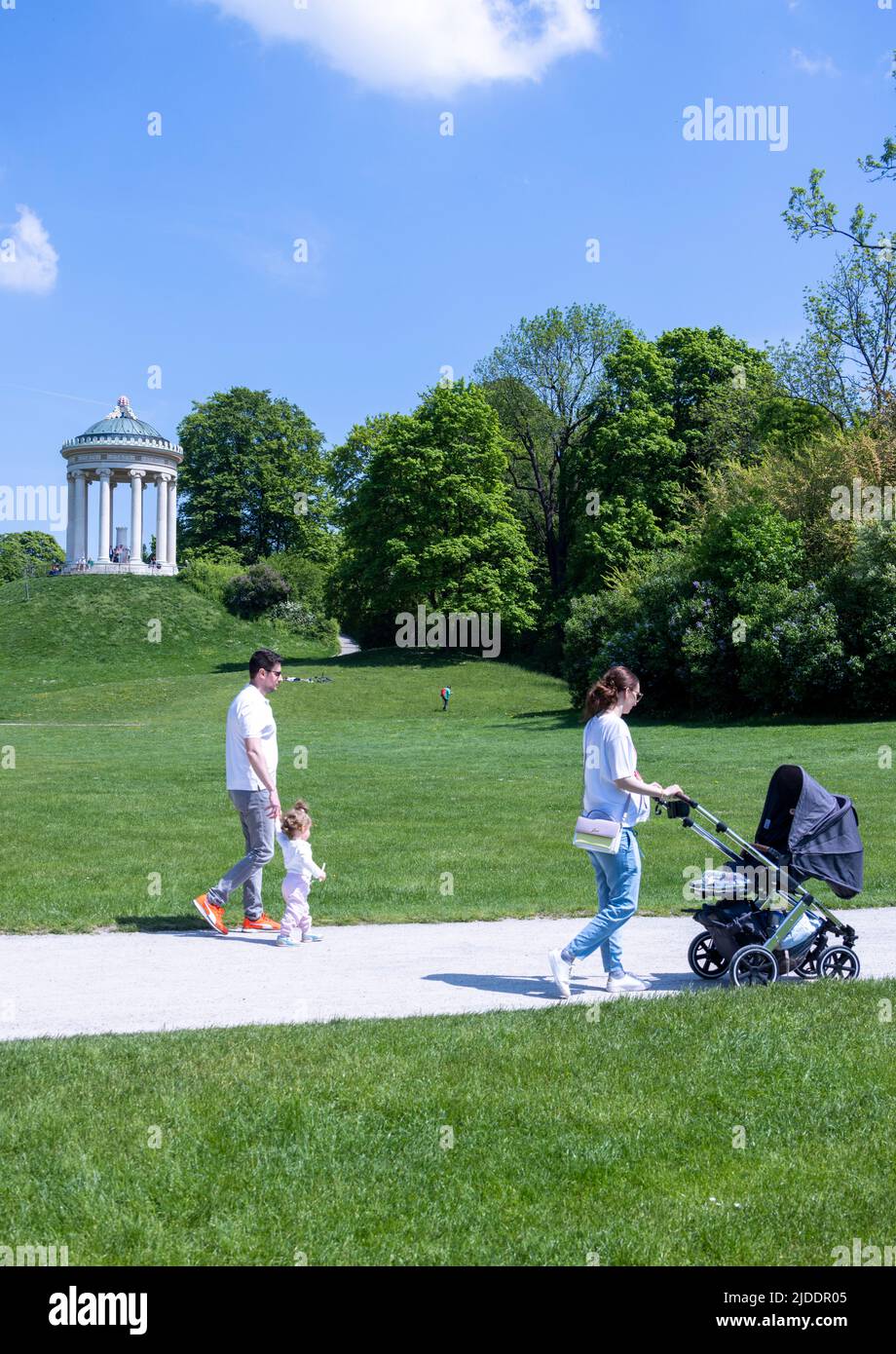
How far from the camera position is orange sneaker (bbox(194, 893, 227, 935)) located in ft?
31.7

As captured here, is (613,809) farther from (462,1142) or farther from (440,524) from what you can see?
(440,524)

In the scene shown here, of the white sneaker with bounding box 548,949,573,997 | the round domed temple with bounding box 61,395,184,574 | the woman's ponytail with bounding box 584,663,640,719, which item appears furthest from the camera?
the round domed temple with bounding box 61,395,184,574

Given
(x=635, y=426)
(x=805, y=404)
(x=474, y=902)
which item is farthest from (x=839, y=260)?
(x=474, y=902)

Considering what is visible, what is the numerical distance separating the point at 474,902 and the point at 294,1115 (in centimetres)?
580

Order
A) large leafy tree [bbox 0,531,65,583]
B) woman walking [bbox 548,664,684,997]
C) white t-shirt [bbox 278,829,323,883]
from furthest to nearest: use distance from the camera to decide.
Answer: large leafy tree [bbox 0,531,65,583], white t-shirt [bbox 278,829,323,883], woman walking [bbox 548,664,684,997]

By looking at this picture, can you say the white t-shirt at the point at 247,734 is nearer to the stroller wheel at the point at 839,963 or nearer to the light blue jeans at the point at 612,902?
the light blue jeans at the point at 612,902

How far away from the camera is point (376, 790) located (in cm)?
2034

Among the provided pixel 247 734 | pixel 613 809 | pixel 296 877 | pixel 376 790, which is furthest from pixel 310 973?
pixel 376 790

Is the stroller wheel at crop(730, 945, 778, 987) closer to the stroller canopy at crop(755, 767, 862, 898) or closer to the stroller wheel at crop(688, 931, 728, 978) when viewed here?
the stroller wheel at crop(688, 931, 728, 978)

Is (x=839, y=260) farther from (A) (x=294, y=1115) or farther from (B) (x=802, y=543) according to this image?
(A) (x=294, y=1115)

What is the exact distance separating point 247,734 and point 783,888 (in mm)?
4185

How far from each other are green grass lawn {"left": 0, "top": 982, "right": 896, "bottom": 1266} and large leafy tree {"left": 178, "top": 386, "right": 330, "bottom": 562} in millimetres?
75055

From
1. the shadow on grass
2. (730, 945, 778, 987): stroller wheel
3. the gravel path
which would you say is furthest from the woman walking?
the shadow on grass

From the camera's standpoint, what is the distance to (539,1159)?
16.2ft
